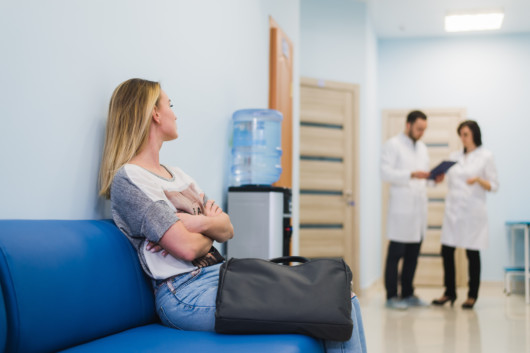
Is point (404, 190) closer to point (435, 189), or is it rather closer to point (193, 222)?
point (435, 189)

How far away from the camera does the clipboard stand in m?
4.80

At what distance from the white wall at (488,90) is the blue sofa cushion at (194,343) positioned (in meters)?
5.80

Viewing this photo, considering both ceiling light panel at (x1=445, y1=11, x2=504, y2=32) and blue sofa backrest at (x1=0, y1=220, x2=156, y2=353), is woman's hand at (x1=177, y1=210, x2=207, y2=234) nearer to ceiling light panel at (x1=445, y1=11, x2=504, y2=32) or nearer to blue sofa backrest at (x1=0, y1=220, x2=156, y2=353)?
blue sofa backrest at (x1=0, y1=220, x2=156, y2=353)

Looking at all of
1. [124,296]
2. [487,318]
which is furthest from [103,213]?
[487,318]

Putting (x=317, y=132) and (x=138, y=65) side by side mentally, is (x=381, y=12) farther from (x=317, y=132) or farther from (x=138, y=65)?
(x=138, y=65)

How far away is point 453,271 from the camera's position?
512 cm

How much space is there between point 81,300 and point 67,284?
7cm

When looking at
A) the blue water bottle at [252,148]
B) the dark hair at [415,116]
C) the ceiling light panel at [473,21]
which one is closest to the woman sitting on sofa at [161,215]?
the blue water bottle at [252,148]

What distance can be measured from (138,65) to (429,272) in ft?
17.7

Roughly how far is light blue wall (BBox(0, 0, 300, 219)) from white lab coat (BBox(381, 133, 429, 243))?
7.76ft

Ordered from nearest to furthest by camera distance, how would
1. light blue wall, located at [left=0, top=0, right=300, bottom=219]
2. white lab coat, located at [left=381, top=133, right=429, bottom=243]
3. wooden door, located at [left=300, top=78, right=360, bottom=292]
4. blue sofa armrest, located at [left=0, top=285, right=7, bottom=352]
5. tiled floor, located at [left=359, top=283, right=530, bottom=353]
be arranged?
1. blue sofa armrest, located at [left=0, top=285, right=7, bottom=352]
2. light blue wall, located at [left=0, top=0, right=300, bottom=219]
3. tiled floor, located at [left=359, top=283, right=530, bottom=353]
4. white lab coat, located at [left=381, top=133, right=429, bottom=243]
5. wooden door, located at [left=300, top=78, right=360, bottom=292]

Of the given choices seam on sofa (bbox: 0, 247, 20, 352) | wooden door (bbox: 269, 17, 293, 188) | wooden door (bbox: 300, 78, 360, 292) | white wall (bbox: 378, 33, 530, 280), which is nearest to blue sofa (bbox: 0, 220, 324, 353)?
seam on sofa (bbox: 0, 247, 20, 352)

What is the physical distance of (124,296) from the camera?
1758mm

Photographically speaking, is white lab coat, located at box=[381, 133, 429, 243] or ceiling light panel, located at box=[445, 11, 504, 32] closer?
white lab coat, located at box=[381, 133, 429, 243]
